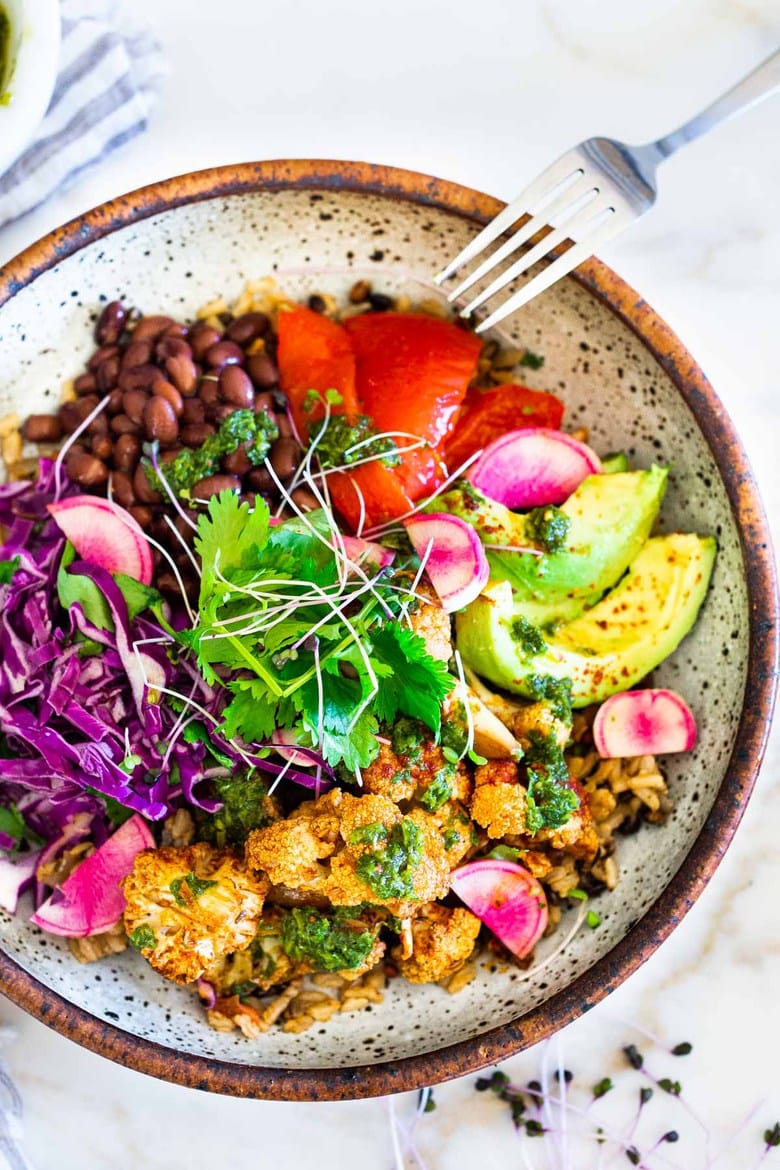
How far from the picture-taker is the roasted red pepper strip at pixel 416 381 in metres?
2.40

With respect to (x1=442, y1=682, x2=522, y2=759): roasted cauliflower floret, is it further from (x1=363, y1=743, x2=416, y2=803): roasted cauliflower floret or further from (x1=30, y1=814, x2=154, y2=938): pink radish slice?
(x1=30, y1=814, x2=154, y2=938): pink radish slice

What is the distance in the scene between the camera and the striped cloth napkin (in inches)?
103

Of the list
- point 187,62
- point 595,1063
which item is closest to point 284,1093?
point 595,1063

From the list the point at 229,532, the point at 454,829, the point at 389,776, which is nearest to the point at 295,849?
the point at 389,776

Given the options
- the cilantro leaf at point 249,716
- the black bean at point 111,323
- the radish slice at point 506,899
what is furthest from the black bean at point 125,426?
the radish slice at point 506,899

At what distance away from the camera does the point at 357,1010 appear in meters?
2.35

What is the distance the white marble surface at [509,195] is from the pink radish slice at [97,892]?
19.5 inches

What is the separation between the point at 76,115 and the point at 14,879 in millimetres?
1882

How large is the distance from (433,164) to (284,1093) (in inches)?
88.6

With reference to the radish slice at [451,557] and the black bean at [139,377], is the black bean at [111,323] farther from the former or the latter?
the radish slice at [451,557]

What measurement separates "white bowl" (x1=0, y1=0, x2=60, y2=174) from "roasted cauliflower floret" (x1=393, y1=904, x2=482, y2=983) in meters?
1.90

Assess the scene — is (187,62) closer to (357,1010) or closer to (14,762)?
(14,762)

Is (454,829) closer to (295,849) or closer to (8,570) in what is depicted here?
(295,849)

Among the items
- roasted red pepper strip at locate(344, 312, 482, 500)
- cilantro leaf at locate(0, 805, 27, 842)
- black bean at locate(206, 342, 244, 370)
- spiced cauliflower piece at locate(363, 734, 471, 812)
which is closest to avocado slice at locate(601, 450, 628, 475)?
roasted red pepper strip at locate(344, 312, 482, 500)
